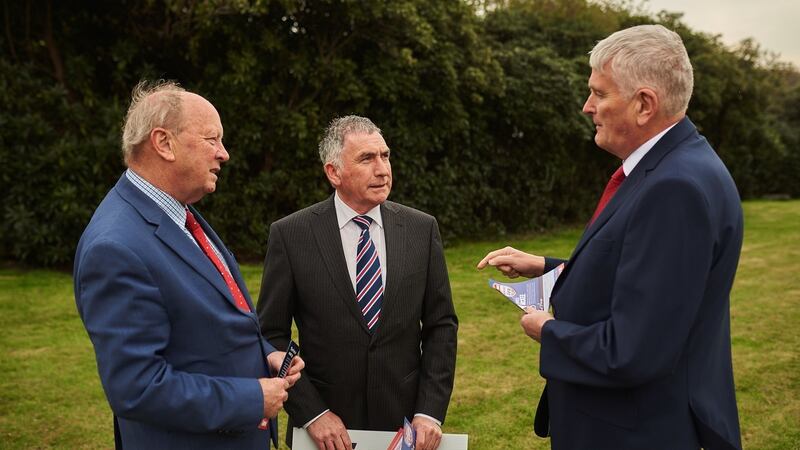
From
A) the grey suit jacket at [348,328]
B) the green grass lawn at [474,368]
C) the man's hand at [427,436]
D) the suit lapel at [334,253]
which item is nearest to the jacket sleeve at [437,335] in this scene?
the grey suit jacket at [348,328]

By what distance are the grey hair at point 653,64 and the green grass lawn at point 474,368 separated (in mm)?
3649

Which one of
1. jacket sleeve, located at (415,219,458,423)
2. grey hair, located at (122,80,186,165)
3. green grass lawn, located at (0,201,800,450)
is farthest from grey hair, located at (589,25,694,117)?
green grass lawn, located at (0,201,800,450)

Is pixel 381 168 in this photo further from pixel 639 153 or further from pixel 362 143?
pixel 639 153

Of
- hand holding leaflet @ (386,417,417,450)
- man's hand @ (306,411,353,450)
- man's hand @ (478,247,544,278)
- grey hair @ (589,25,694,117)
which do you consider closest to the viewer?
grey hair @ (589,25,694,117)

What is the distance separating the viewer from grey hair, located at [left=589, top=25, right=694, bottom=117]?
6.91 ft

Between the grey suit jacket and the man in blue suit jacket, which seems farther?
the grey suit jacket

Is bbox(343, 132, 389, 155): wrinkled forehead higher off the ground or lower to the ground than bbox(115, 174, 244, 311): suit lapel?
higher

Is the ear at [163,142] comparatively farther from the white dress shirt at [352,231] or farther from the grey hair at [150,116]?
the white dress shirt at [352,231]

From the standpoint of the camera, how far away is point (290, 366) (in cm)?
256

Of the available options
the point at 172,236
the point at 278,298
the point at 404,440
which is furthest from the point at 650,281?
the point at 278,298

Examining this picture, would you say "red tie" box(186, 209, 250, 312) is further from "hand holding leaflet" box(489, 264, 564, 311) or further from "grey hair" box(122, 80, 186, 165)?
"hand holding leaflet" box(489, 264, 564, 311)

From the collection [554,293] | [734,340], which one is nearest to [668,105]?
[554,293]

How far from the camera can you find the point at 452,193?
14.3 metres

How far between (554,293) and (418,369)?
3.63 ft
